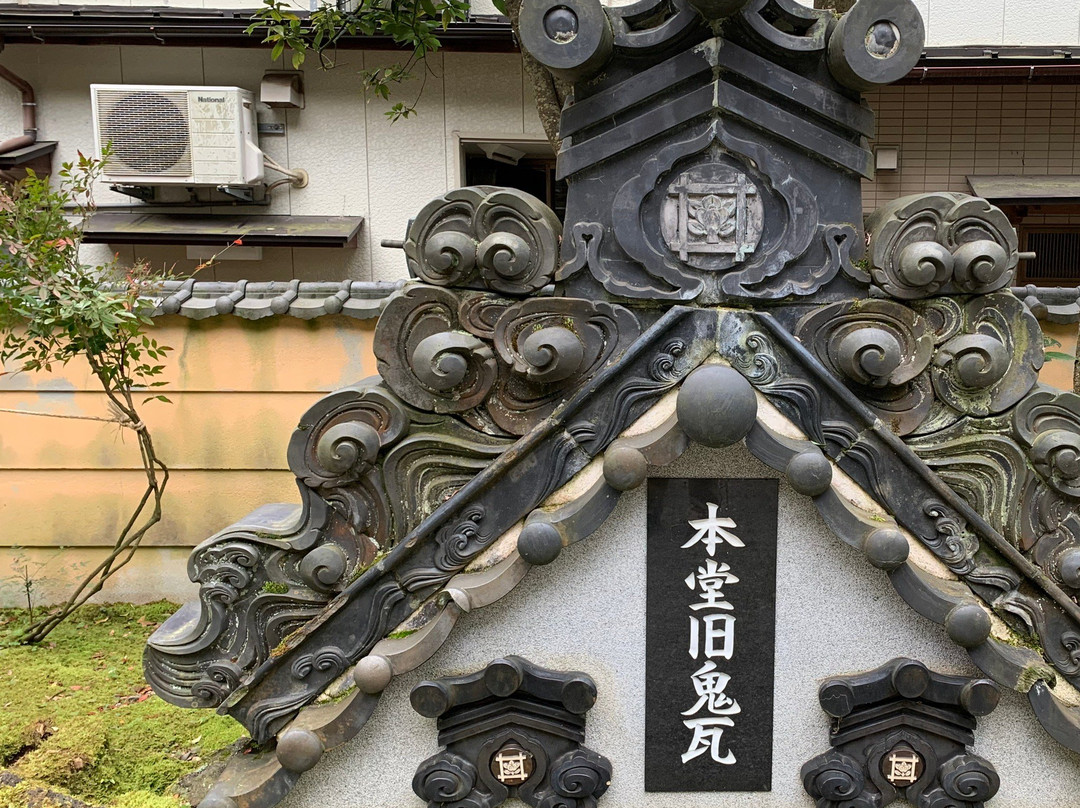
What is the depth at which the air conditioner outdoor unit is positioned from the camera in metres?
7.21

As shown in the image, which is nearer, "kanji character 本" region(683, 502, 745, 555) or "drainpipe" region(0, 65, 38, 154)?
"kanji character 本" region(683, 502, 745, 555)

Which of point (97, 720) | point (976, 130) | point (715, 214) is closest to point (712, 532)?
point (715, 214)

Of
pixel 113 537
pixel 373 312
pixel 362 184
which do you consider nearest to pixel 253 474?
pixel 113 537

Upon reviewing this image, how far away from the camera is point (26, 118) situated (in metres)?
7.72

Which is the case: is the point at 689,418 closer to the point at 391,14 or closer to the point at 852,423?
the point at 852,423

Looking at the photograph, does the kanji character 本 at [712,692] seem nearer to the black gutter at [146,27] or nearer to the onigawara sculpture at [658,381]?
the onigawara sculpture at [658,381]

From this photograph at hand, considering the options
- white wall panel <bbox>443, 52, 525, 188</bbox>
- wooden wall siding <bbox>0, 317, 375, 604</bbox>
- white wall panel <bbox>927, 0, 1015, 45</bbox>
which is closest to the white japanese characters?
wooden wall siding <bbox>0, 317, 375, 604</bbox>

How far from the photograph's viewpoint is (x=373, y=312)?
555cm

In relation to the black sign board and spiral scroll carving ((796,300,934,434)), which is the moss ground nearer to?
the black sign board

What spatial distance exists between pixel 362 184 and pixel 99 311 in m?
3.93

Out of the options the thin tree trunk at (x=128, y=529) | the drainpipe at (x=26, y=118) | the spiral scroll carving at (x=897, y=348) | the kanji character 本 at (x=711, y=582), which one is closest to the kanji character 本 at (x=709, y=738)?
the kanji character 本 at (x=711, y=582)

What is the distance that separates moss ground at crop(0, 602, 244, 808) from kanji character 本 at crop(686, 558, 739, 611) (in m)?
2.26

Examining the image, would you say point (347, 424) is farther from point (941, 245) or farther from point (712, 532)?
point (941, 245)

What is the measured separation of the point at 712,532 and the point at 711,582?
0.54 feet
